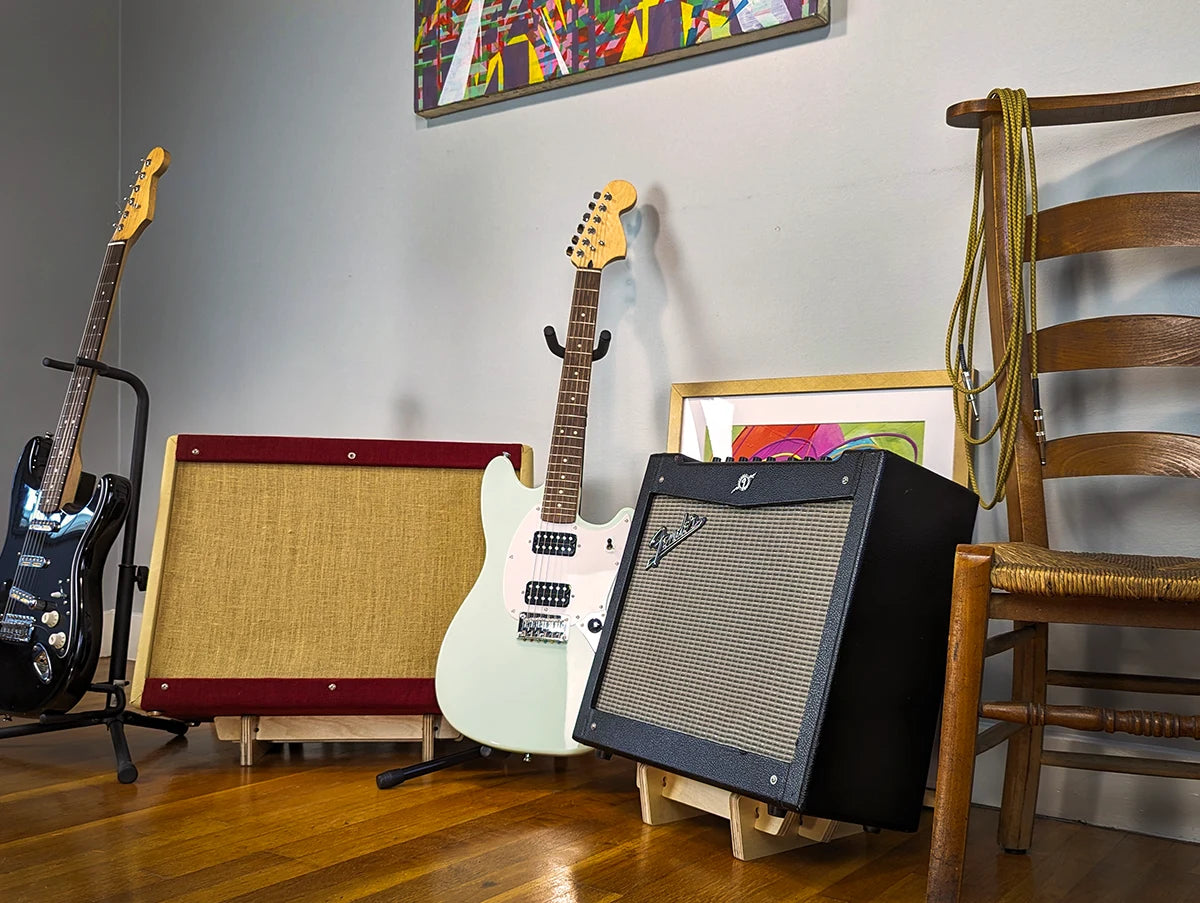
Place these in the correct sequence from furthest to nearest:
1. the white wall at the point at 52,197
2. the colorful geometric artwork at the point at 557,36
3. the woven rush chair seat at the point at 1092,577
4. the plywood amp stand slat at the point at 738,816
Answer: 1. the white wall at the point at 52,197
2. the colorful geometric artwork at the point at 557,36
3. the plywood amp stand slat at the point at 738,816
4. the woven rush chair seat at the point at 1092,577

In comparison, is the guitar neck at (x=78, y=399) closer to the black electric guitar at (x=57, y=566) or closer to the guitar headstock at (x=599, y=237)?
the black electric guitar at (x=57, y=566)

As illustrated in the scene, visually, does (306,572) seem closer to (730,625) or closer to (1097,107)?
(730,625)

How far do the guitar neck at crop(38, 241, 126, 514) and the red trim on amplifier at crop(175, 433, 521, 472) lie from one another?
0.66 ft

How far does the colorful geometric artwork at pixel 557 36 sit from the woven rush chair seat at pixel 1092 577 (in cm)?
111

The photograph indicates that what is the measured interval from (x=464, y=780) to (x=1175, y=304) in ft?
4.19

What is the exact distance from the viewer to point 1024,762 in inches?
55.7

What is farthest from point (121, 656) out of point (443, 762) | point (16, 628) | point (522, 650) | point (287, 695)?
point (522, 650)

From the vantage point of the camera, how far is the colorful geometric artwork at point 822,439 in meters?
1.73

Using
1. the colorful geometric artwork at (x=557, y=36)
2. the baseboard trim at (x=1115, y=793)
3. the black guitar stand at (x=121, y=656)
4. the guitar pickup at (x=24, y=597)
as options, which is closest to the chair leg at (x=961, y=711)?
the baseboard trim at (x=1115, y=793)

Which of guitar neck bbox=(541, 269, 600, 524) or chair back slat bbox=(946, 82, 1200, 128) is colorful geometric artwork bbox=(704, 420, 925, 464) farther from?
chair back slat bbox=(946, 82, 1200, 128)

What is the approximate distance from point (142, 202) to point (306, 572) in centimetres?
75

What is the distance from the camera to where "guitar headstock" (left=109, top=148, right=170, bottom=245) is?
2.01 meters

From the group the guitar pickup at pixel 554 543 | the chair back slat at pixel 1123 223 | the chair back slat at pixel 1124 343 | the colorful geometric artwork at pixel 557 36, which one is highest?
the colorful geometric artwork at pixel 557 36

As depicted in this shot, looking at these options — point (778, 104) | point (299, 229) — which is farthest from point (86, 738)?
point (778, 104)
